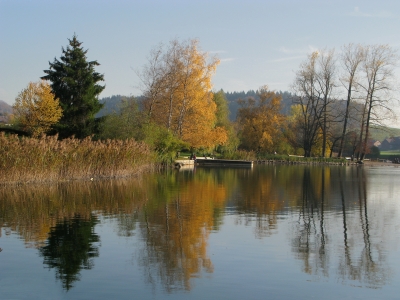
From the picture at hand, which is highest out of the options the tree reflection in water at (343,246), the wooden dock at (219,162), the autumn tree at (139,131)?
the autumn tree at (139,131)

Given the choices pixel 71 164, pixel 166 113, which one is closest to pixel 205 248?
pixel 71 164

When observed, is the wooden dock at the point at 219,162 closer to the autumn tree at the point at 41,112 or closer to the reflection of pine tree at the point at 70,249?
the autumn tree at the point at 41,112

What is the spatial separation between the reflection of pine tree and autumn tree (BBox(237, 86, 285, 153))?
55517 millimetres

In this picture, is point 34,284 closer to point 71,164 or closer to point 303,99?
point 71,164

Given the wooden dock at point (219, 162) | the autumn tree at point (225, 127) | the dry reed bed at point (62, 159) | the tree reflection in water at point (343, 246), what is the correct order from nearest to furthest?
the tree reflection in water at point (343, 246)
the dry reed bed at point (62, 159)
the wooden dock at point (219, 162)
the autumn tree at point (225, 127)

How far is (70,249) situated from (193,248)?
7.91ft

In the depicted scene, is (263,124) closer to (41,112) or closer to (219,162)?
(219,162)

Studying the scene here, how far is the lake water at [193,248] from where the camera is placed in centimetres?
777

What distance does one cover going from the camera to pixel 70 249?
1005 centimetres

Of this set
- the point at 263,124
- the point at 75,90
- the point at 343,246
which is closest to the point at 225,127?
the point at 263,124

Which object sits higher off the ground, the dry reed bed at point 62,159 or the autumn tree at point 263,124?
the autumn tree at point 263,124

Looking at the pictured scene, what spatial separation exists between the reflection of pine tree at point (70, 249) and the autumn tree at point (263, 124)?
55.5m

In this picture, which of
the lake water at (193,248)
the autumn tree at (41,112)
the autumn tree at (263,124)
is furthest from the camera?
the autumn tree at (263,124)

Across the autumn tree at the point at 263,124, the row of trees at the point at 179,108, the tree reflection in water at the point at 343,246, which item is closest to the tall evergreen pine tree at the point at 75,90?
the row of trees at the point at 179,108
